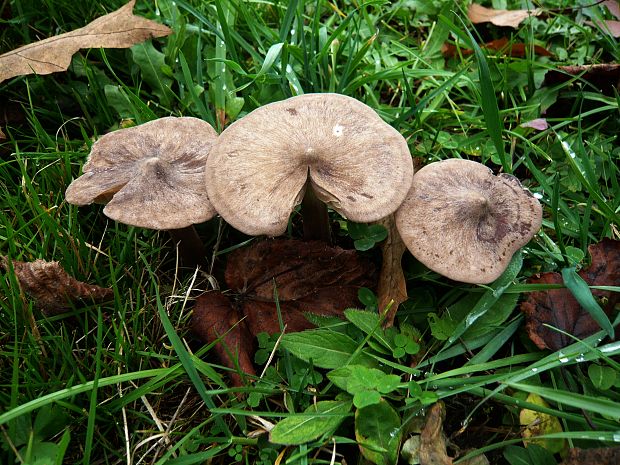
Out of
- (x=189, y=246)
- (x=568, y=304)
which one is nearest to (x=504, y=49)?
(x=568, y=304)

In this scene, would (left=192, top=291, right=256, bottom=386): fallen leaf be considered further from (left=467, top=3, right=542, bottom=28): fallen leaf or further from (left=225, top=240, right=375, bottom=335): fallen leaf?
(left=467, top=3, right=542, bottom=28): fallen leaf

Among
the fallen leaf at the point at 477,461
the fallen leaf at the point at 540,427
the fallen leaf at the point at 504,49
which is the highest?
the fallen leaf at the point at 504,49

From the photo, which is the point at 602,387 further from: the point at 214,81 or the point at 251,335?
the point at 214,81

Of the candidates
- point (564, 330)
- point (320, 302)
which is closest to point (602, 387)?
point (564, 330)

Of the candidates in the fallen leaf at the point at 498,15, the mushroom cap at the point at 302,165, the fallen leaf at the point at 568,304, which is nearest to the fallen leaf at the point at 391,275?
the mushroom cap at the point at 302,165

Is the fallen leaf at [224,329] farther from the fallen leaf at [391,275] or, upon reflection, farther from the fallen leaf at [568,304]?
the fallen leaf at [568,304]

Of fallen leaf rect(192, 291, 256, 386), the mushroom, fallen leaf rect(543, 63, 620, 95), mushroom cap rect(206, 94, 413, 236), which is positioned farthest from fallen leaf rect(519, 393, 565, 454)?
fallen leaf rect(543, 63, 620, 95)
